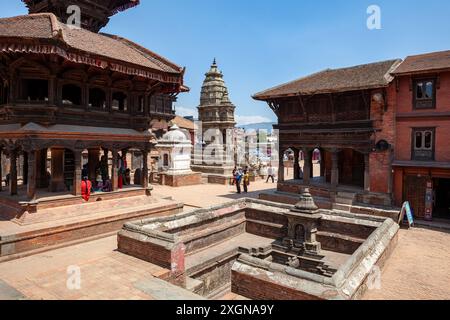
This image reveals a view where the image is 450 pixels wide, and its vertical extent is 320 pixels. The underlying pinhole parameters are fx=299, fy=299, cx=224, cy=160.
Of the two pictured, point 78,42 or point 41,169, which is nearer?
point 78,42

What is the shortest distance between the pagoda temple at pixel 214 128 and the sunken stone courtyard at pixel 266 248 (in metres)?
17.7

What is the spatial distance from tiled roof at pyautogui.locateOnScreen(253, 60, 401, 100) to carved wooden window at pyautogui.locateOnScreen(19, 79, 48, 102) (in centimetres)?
1263

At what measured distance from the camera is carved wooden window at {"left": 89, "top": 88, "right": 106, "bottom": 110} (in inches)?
585

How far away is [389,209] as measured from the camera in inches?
625

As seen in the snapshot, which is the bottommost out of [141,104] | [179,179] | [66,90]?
[179,179]

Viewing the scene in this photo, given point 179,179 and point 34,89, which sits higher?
point 34,89

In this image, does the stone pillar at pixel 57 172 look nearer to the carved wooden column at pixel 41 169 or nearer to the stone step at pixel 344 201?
the carved wooden column at pixel 41 169

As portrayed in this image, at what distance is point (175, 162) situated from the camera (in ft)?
96.4

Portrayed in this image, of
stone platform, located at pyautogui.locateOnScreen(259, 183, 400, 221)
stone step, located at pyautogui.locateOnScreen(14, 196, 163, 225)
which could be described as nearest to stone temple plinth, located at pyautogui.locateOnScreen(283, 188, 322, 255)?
stone platform, located at pyautogui.locateOnScreen(259, 183, 400, 221)

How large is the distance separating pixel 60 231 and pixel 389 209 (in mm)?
15580

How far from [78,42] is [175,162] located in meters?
17.8

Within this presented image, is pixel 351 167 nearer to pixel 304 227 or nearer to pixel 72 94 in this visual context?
pixel 304 227

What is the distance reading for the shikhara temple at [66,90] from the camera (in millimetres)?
11461

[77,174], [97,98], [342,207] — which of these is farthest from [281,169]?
[77,174]
